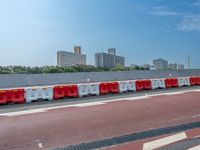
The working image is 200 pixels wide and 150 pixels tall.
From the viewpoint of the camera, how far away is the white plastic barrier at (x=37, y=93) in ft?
54.1

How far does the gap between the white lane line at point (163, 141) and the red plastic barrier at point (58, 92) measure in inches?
447

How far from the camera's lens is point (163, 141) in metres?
6.80

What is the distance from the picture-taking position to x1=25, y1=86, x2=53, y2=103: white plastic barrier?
1648cm

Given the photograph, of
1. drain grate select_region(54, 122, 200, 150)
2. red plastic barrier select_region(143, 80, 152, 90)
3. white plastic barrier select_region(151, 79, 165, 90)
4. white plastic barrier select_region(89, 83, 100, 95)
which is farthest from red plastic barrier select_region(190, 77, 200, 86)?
drain grate select_region(54, 122, 200, 150)

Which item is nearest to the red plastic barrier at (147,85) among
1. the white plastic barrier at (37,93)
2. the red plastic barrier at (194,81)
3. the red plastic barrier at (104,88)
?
the red plastic barrier at (104,88)

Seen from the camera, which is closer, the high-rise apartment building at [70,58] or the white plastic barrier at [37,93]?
the white plastic barrier at [37,93]

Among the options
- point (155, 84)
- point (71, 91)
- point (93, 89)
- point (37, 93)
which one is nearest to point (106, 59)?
point (155, 84)

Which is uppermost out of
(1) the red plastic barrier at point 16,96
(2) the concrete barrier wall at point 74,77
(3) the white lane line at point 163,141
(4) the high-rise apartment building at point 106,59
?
(4) the high-rise apartment building at point 106,59

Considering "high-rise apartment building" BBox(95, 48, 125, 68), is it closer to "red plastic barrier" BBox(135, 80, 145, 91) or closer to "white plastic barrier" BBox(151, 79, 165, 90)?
"white plastic barrier" BBox(151, 79, 165, 90)

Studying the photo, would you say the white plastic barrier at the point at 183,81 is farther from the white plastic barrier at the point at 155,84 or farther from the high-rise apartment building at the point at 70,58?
the high-rise apartment building at the point at 70,58

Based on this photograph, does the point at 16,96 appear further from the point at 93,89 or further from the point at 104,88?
the point at 104,88

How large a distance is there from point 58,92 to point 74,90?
1225 mm

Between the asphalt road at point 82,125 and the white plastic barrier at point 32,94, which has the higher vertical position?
the white plastic barrier at point 32,94

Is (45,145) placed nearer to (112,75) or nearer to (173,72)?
(112,75)
